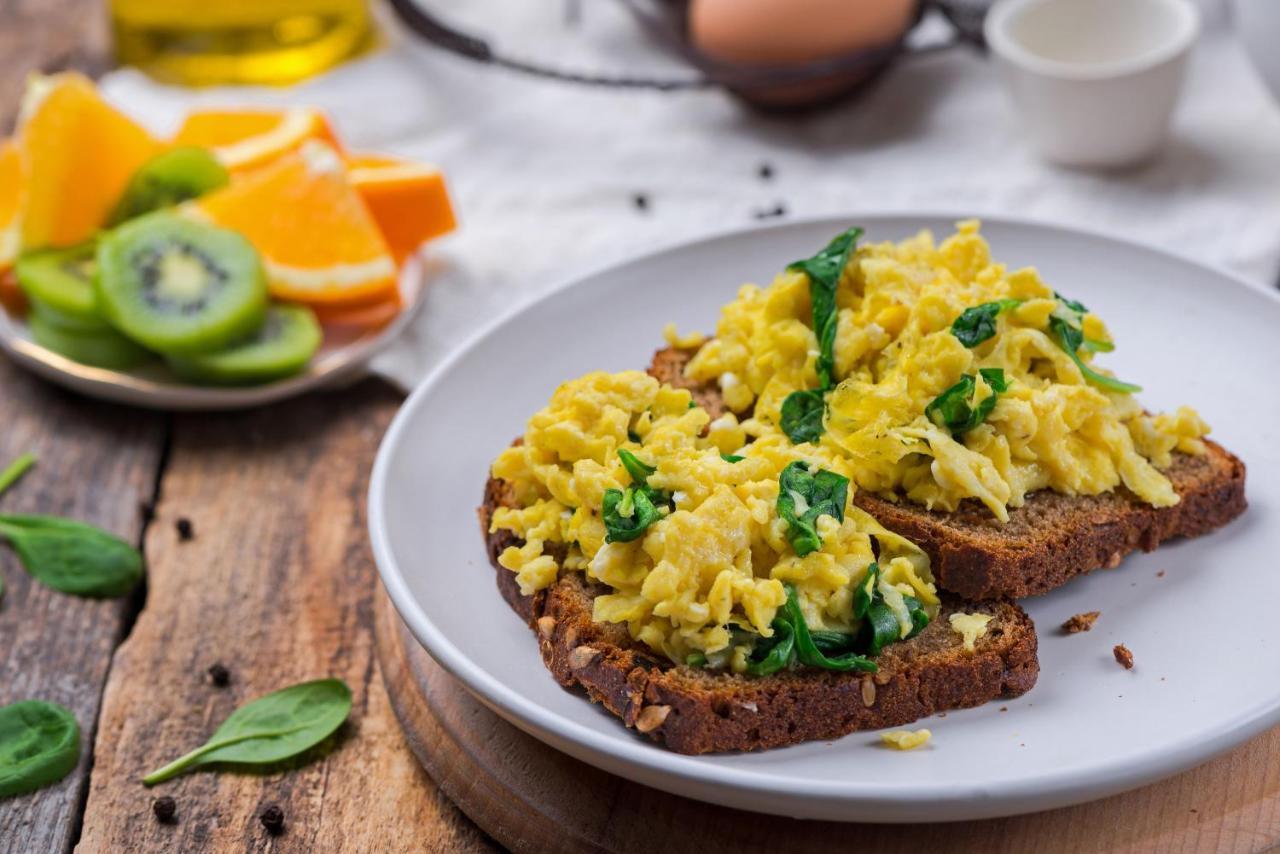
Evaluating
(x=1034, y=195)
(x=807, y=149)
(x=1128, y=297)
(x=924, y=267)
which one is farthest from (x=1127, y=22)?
(x=924, y=267)

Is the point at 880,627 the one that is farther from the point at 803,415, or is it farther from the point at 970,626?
the point at 803,415

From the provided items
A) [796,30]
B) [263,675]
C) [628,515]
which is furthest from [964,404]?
[796,30]

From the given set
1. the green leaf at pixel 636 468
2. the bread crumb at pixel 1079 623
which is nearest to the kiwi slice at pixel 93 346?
the green leaf at pixel 636 468

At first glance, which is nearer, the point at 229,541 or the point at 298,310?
the point at 229,541

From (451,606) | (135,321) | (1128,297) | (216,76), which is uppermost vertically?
(1128,297)

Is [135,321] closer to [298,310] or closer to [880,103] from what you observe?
[298,310]

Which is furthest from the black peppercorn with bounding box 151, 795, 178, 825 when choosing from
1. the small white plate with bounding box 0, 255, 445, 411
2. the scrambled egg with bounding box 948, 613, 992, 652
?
the scrambled egg with bounding box 948, 613, 992, 652

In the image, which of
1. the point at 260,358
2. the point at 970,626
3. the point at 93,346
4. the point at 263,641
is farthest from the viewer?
the point at 93,346

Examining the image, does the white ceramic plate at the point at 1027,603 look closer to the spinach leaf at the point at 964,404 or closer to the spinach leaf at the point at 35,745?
the spinach leaf at the point at 964,404
